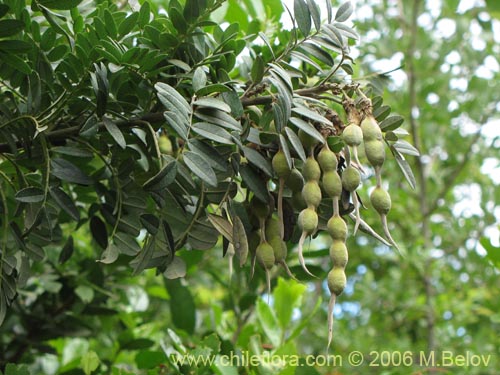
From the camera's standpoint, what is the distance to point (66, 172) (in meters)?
0.71

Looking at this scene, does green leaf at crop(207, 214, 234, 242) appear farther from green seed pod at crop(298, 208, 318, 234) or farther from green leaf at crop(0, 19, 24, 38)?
green leaf at crop(0, 19, 24, 38)

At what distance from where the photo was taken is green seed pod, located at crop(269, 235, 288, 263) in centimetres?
65

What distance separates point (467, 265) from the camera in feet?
7.24

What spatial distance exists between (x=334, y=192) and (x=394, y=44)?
164cm

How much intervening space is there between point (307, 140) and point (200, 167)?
0.10 m

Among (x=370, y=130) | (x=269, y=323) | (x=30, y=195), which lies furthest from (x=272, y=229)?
(x=269, y=323)

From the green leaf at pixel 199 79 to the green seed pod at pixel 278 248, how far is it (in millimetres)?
158

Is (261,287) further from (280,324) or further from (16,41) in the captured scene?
(16,41)

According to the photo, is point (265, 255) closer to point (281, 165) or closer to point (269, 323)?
point (281, 165)

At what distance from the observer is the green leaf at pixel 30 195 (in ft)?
2.18

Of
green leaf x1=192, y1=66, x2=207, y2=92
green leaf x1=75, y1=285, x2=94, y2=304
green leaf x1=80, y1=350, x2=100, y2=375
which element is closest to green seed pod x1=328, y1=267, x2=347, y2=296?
green leaf x1=192, y1=66, x2=207, y2=92

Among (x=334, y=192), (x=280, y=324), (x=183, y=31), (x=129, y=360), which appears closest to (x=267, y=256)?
(x=334, y=192)

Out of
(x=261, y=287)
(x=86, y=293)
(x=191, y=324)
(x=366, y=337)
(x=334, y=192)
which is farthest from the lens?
(x=366, y=337)

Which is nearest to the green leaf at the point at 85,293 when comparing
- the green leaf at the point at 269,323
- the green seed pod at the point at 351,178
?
the green leaf at the point at 269,323
